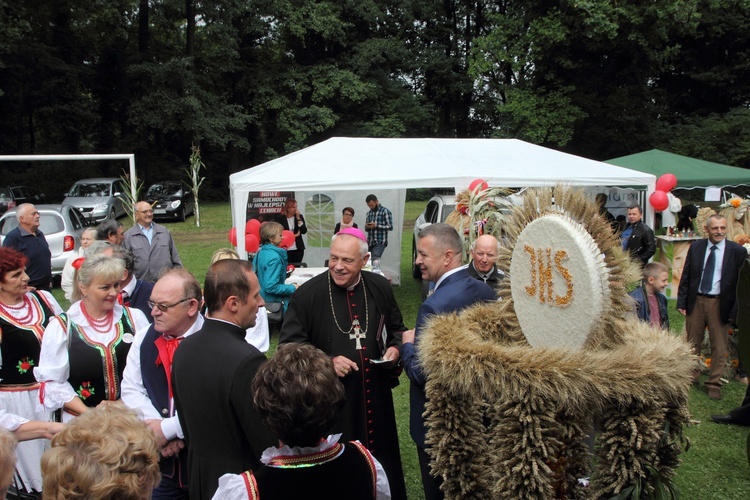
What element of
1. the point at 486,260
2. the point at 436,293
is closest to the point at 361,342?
the point at 436,293

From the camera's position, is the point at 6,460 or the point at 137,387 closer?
the point at 6,460

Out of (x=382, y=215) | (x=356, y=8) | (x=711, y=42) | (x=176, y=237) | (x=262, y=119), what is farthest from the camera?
(x=262, y=119)

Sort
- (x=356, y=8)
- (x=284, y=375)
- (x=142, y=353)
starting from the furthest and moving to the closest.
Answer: (x=356, y=8) → (x=142, y=353) → (x=284, y=375)

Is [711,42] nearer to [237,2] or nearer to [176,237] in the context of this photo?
[237,2]

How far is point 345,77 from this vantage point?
1137 inches

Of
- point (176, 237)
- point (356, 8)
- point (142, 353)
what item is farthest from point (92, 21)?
point (142, 353)

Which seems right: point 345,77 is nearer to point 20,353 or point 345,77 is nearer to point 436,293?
point 20,353

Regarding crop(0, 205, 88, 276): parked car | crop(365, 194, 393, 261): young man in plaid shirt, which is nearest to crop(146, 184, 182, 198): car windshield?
crop(0, 205, 88, 276): parked car

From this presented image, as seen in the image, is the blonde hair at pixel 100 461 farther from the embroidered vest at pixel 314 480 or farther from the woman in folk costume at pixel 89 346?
the woman in folk costume at pixel 89 346

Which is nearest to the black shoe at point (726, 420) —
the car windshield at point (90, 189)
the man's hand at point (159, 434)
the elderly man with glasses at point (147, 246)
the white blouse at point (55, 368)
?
the man's hand at point (159, 434)

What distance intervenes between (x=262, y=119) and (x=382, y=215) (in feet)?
73.4

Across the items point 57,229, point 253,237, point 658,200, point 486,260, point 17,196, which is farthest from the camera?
point 17,196

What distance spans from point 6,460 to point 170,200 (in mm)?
21800

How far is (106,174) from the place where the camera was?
30109 millimetres
